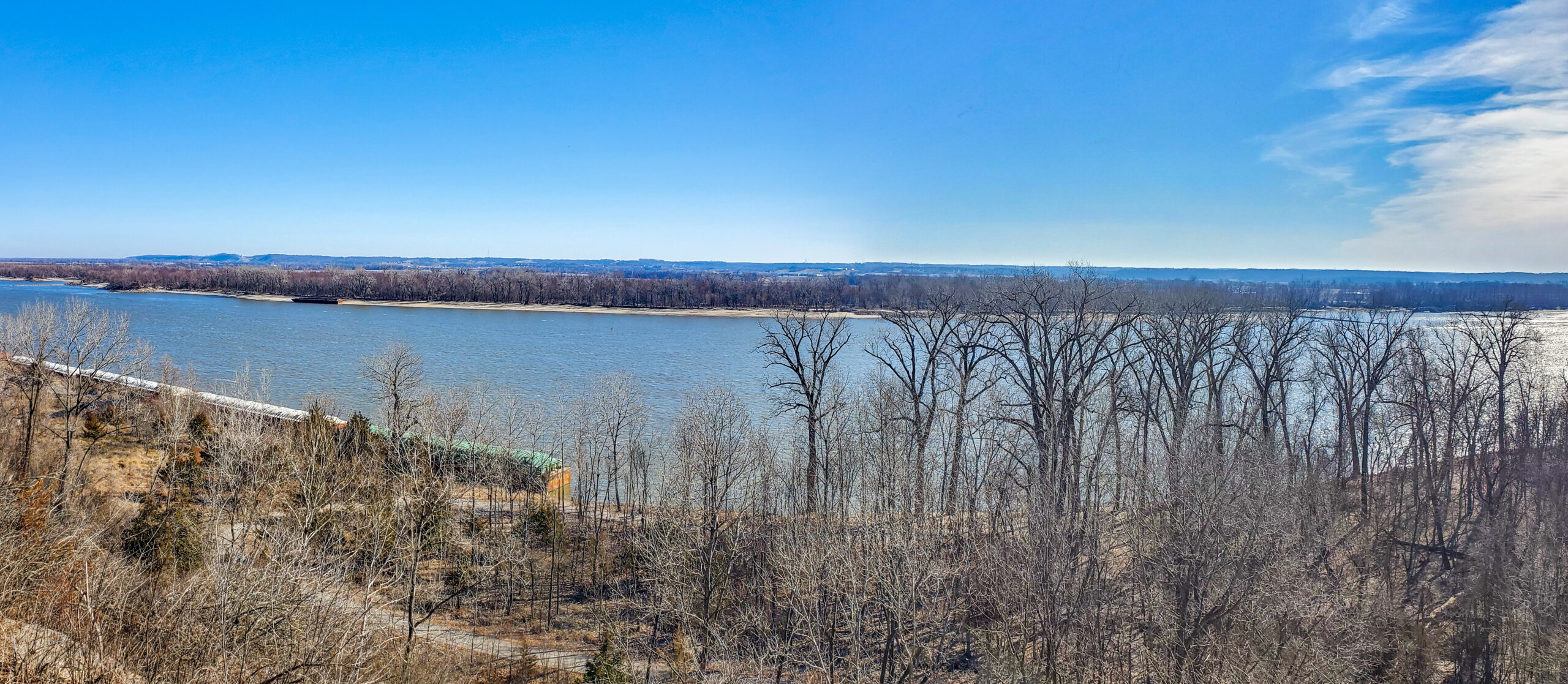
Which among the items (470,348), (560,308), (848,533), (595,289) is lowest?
(848,533)

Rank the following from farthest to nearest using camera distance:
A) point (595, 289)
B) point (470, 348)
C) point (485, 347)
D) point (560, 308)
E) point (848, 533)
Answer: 1. point (595, 289)
2. point (560, 308)
3. point (485, 347)
4. point (470, 348)
5. point (848, 533)

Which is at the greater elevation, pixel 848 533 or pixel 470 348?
pixel 470 348

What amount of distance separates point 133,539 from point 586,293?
88768mm

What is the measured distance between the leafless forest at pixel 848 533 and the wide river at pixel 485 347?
798 cm

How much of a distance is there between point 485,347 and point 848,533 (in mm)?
44188

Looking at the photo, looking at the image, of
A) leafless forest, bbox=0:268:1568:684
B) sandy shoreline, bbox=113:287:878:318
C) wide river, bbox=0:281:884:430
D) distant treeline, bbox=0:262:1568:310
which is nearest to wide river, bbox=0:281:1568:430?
wide river, bbox=0:281:884:430

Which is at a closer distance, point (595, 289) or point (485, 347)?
point (485, 347)

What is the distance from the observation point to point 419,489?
18.4 m

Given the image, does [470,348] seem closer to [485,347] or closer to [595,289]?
[485,347]

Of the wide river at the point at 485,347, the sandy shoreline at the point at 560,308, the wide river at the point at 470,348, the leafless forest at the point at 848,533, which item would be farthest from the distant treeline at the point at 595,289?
the leafless forest at the point at 848,533

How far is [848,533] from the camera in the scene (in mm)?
14773

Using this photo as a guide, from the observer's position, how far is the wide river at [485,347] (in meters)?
36.4

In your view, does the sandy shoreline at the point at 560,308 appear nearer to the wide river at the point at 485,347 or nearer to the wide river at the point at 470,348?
the wide river at the point at 485,347

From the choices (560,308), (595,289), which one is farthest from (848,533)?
(595,289)
